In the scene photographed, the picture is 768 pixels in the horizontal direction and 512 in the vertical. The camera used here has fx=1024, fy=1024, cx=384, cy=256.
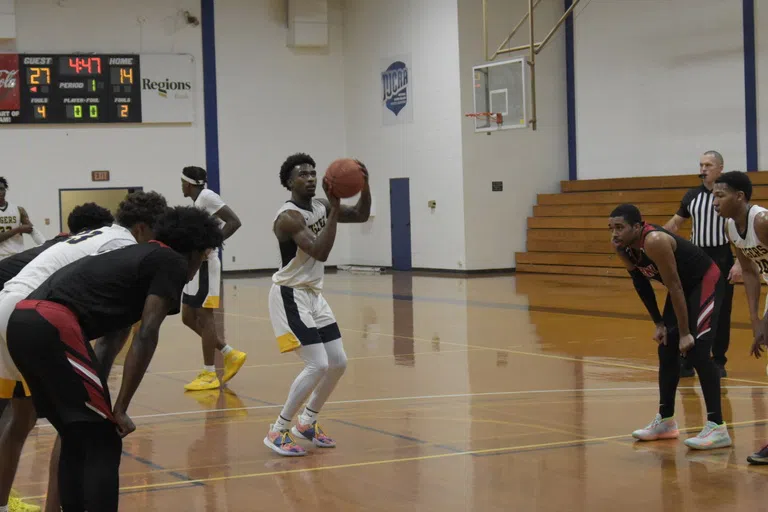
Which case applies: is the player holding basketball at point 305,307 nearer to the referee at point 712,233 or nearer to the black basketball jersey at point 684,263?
the black basketball jersey at point 684,263

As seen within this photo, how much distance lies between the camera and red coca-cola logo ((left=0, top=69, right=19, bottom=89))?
65.6 ft

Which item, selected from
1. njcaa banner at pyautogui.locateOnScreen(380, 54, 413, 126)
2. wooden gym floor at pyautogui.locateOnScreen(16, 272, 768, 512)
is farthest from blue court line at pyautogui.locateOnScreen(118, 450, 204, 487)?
njcaa banner at pyautogui.locateOnScreen(380, 54, 413, 126)

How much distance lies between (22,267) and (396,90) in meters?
17.1

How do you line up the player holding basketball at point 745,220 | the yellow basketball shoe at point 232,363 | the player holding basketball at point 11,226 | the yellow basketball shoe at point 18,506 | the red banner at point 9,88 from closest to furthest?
the yellow basketball shoe at point 18,506 → the player holding basketball at point 745,220 → the yellow basketball shoe at point 232,363 → the player holding basketball at point 11,226 → the red banner at point 9,88

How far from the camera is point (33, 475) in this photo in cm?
548

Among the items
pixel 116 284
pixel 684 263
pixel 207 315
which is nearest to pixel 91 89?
pixel 207 315

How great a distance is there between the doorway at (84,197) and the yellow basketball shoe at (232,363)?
13.2 m

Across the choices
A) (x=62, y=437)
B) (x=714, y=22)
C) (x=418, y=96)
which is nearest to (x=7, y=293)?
(x=62, y=437)

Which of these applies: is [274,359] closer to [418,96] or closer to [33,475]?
[33,475]

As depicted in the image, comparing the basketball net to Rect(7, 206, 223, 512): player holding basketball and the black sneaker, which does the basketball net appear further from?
Rect(7, 206, 223, 512): player holding basketball

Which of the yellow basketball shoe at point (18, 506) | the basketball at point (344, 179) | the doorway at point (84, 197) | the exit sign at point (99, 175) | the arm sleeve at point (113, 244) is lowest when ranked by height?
the yellow basketball shoe at point (18, 506)

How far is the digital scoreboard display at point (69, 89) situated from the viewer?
20.1m

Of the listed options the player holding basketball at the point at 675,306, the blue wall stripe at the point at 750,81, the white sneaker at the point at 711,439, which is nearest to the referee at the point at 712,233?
the player holding basketball at the point at 675,306

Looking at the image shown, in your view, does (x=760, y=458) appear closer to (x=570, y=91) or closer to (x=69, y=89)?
(x=570, y=91)
